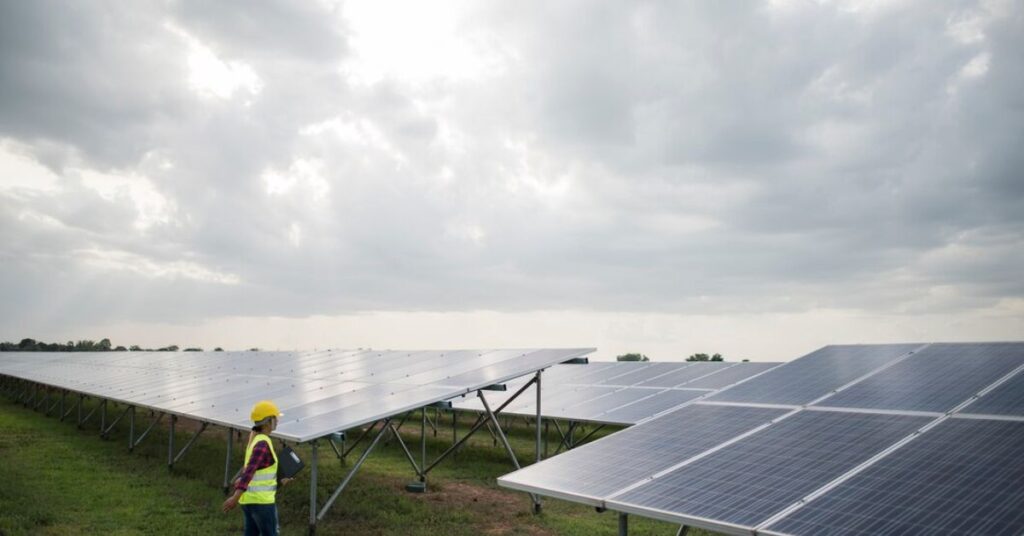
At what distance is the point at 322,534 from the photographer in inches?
495

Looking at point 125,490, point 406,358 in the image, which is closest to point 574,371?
point 406,358

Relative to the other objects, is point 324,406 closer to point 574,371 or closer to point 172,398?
point 172,398

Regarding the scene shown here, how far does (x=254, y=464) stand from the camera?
29.0 ft

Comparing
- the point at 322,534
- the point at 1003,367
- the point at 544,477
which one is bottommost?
the point at 322,534

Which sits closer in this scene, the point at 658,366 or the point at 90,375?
the point at 658,366

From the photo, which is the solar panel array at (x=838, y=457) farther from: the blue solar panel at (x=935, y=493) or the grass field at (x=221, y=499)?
the grass field at (x=221, y=499)

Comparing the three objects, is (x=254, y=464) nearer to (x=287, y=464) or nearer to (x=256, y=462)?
(x=256, y=462)

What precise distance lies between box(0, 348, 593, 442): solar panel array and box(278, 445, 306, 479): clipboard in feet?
5.42

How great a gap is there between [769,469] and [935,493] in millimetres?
1564

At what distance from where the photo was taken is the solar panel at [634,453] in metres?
7.75

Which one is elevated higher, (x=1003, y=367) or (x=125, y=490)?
(x=1003, y=367)

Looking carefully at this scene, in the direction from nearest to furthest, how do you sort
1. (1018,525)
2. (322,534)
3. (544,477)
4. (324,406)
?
(1018,525)
(544,477)
(322,534)
(324,406)

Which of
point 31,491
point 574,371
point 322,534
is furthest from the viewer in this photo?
point 574,371

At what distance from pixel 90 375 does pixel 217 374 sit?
12192mm
